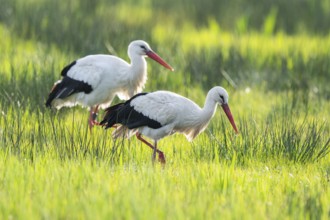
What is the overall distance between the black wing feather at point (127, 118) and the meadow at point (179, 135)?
161 millimetres

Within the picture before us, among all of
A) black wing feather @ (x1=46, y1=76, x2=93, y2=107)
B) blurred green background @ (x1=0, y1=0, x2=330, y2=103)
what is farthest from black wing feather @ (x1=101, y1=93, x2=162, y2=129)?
blurred green background @ (x1=0, y1=0, x2=330, y2=103)

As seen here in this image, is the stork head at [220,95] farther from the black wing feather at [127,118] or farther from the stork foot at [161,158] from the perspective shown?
the stork foot at [161,158]

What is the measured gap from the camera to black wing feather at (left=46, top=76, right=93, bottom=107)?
767 cm

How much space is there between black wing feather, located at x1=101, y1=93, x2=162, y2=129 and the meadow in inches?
6.3

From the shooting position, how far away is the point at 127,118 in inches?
261

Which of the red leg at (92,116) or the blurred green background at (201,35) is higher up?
the blurred green background at (201,35)

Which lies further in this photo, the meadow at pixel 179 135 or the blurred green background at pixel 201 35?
the blurred green background at pixel 201 35

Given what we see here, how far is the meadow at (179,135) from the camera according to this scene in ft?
15.2

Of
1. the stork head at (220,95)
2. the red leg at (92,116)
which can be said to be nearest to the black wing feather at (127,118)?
the stork head at (220,95)

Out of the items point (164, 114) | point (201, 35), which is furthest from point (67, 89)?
point (201, 35)

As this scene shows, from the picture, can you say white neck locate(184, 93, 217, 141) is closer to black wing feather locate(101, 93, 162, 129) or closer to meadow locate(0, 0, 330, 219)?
meadow locate(0, 0, 330, 219)

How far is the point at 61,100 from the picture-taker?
7750 millimetres

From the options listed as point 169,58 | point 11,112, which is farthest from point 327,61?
point 11,112

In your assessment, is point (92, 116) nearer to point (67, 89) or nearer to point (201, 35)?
point (67, 89)
